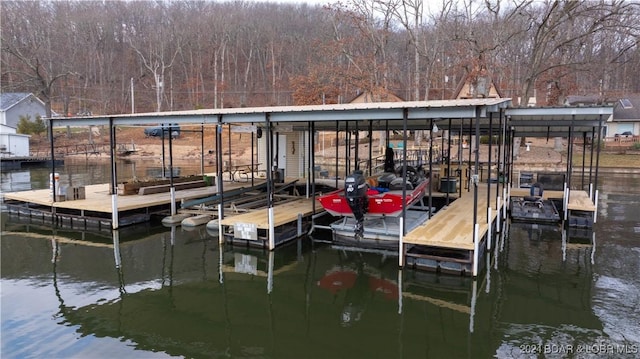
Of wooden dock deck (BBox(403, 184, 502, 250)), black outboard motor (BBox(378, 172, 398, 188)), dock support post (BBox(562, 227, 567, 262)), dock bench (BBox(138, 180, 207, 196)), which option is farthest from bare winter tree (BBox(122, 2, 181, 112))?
dock support post (BBox(562, 227, 567, 262))

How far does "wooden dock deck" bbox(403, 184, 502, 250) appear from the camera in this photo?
855 cm

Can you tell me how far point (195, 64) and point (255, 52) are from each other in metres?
8.70

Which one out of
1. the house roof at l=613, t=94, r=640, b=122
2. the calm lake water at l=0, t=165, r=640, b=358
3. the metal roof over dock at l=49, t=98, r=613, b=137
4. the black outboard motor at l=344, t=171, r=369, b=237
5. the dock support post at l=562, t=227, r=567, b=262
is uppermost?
the house roof at l=613, t=94, r=640, b=122

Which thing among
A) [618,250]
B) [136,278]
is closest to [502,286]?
[618,250]

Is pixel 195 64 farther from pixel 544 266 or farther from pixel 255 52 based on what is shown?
pixel 544 266

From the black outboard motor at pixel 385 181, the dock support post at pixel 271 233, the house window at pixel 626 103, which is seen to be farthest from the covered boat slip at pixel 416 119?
Answer: the house window at pixel 626 103

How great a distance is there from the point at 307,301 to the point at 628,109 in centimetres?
4435

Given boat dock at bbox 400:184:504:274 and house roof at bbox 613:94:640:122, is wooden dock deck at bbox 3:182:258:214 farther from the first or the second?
house roof at bbox 613:94:640:122

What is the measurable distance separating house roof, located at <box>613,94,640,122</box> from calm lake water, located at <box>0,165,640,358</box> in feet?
113

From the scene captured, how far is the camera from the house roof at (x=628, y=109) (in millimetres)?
39906

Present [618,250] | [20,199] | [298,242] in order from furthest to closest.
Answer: [20,199] → [298,242] → [618,250]

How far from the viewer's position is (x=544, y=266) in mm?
9375

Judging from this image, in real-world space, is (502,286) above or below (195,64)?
below

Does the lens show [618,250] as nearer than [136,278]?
No
